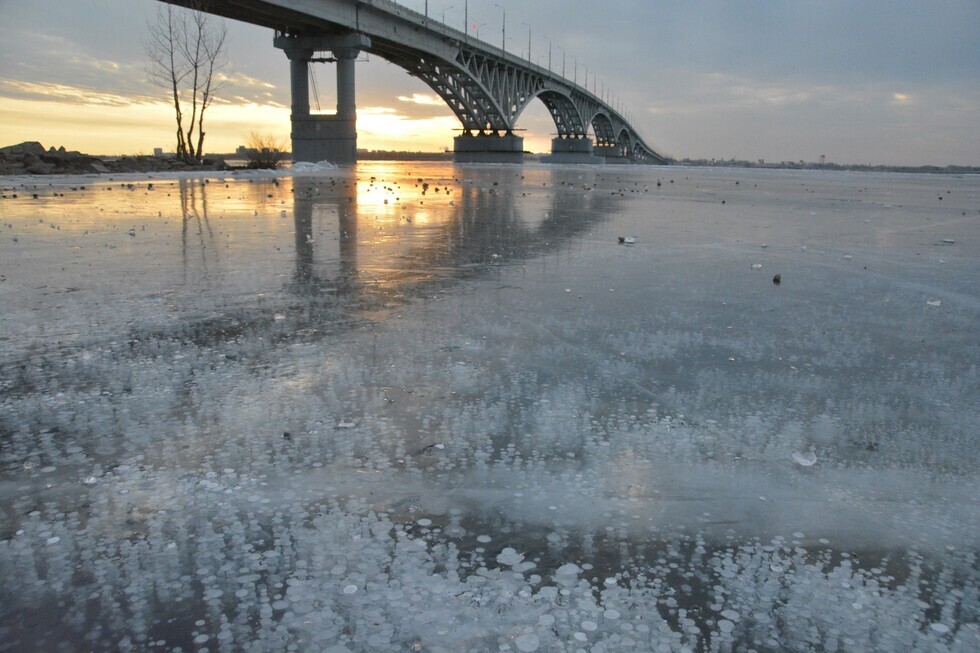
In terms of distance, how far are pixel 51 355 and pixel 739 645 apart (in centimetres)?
305

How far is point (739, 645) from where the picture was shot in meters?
1.26

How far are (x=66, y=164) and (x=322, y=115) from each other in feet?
65.5

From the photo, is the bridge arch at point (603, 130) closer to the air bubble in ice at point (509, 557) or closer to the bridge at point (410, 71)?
the bridge at point (410, 71)

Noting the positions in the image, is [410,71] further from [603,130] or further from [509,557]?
[603,130]

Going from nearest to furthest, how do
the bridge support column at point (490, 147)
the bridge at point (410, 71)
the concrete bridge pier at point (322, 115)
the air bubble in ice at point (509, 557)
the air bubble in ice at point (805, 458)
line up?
the air bubble in ice at point (509, 557) → the air bubble in ice at point (805, 458) → the bridge at point (410, 71) → the concrete bridge pier at point (322, 115) → the bridge support column at point (490, 147)

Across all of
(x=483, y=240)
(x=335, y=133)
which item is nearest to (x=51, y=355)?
(x=483, y=240)

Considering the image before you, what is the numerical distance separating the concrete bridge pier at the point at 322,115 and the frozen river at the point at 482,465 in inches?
1448

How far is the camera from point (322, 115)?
39.4 m

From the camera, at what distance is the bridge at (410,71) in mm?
35750

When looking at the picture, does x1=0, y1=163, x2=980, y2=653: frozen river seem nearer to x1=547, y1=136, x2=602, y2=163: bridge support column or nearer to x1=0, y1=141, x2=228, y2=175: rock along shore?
x1=0, y1=141, x2=228, y2=175: rock along shore

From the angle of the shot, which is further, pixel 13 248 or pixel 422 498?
pixel 13 248

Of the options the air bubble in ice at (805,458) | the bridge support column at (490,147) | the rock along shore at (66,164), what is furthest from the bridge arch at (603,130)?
the air bubble in ice at (805,458)

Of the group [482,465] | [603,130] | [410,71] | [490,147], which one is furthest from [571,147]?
[482,465]

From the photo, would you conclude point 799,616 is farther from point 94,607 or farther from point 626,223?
point 626,223
